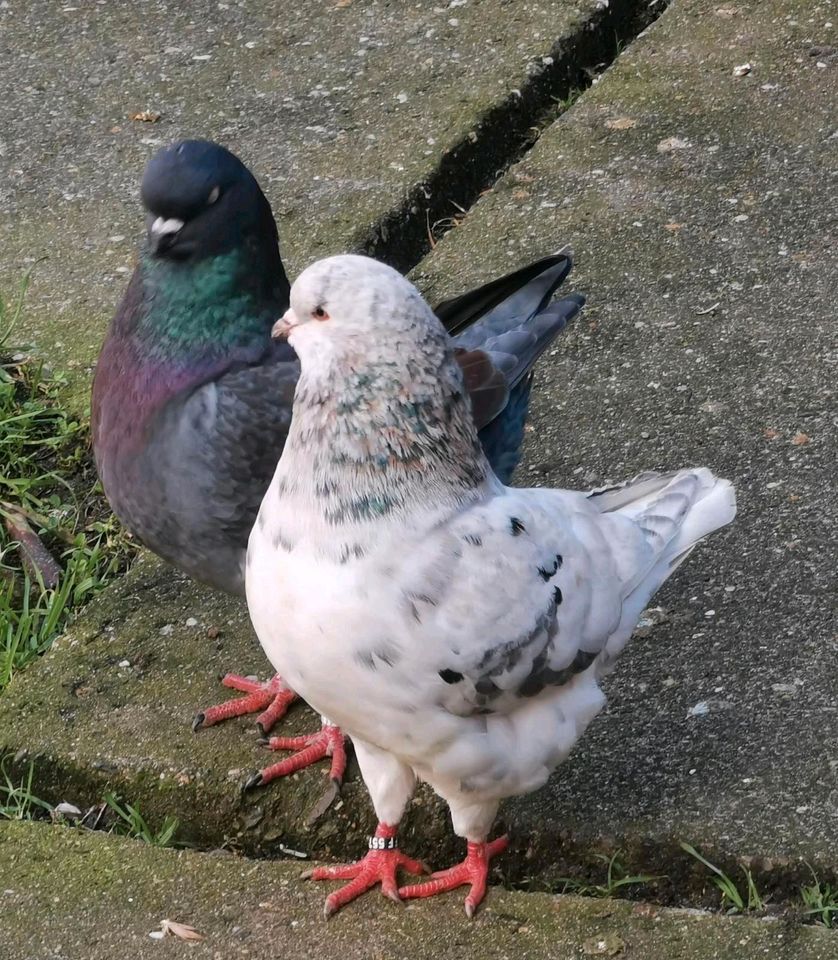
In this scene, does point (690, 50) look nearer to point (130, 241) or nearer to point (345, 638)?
point (130, 241)

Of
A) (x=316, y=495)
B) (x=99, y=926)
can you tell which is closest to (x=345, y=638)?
(x=316, y=495)

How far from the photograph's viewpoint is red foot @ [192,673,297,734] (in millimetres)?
3164

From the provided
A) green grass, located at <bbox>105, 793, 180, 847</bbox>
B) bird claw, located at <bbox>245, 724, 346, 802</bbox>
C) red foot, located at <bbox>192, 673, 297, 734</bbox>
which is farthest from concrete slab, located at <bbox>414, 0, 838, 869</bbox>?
green grass, located at <bbox>105, 793, 180, 847</bbox>

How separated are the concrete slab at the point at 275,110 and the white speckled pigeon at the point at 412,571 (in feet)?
6.11

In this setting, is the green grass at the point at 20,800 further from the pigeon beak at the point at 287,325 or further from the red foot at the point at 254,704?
the pigeon beak at the point at 287,325

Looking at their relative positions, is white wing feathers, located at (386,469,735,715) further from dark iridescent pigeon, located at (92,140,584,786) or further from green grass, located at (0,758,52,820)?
green grass, located at (0,758,52,820)

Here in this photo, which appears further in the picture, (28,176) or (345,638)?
(28,176)

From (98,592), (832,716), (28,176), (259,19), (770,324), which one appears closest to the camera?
(832,716)

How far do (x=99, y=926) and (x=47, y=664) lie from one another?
77 cm

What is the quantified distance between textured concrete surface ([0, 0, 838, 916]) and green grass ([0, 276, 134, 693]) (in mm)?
151

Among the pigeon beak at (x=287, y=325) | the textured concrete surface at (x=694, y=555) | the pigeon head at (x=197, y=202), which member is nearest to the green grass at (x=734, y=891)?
the textured concrete surface at (x=694, y=555)

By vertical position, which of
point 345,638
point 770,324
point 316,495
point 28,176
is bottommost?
point 770,324

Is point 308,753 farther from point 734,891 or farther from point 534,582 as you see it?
point 734,891

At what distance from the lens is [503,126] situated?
4949 mm
